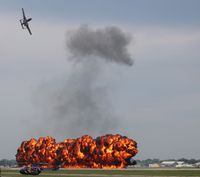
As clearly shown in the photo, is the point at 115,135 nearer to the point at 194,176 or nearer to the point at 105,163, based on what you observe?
the point at 105,163

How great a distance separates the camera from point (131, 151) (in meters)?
191

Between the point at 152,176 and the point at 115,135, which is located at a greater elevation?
the point at 115,135

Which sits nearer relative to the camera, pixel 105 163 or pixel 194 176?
pixel 194 176

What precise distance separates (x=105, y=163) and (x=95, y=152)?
261 inches

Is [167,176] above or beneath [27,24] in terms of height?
beneath

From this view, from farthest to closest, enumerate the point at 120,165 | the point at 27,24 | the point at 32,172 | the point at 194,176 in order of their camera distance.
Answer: the point at 120,165, the point at 32,172, the point at 27,24, the point at 194,176

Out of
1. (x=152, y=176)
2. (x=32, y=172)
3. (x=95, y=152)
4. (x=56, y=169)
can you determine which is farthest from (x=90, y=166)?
(x=152, y=176)

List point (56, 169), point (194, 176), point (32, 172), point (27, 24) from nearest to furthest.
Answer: point (194, 176), point (27, 24), point (32, 172), point (56, 169)

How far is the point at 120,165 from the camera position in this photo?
623ft

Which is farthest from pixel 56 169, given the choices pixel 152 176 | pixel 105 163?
pixel 152 176

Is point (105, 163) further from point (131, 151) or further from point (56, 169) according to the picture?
point (56, 169)

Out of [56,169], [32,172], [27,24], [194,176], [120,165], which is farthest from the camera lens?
[120,165]

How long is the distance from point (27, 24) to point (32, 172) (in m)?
38.9

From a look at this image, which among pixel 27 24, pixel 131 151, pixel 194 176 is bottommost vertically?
pixel 194 176
